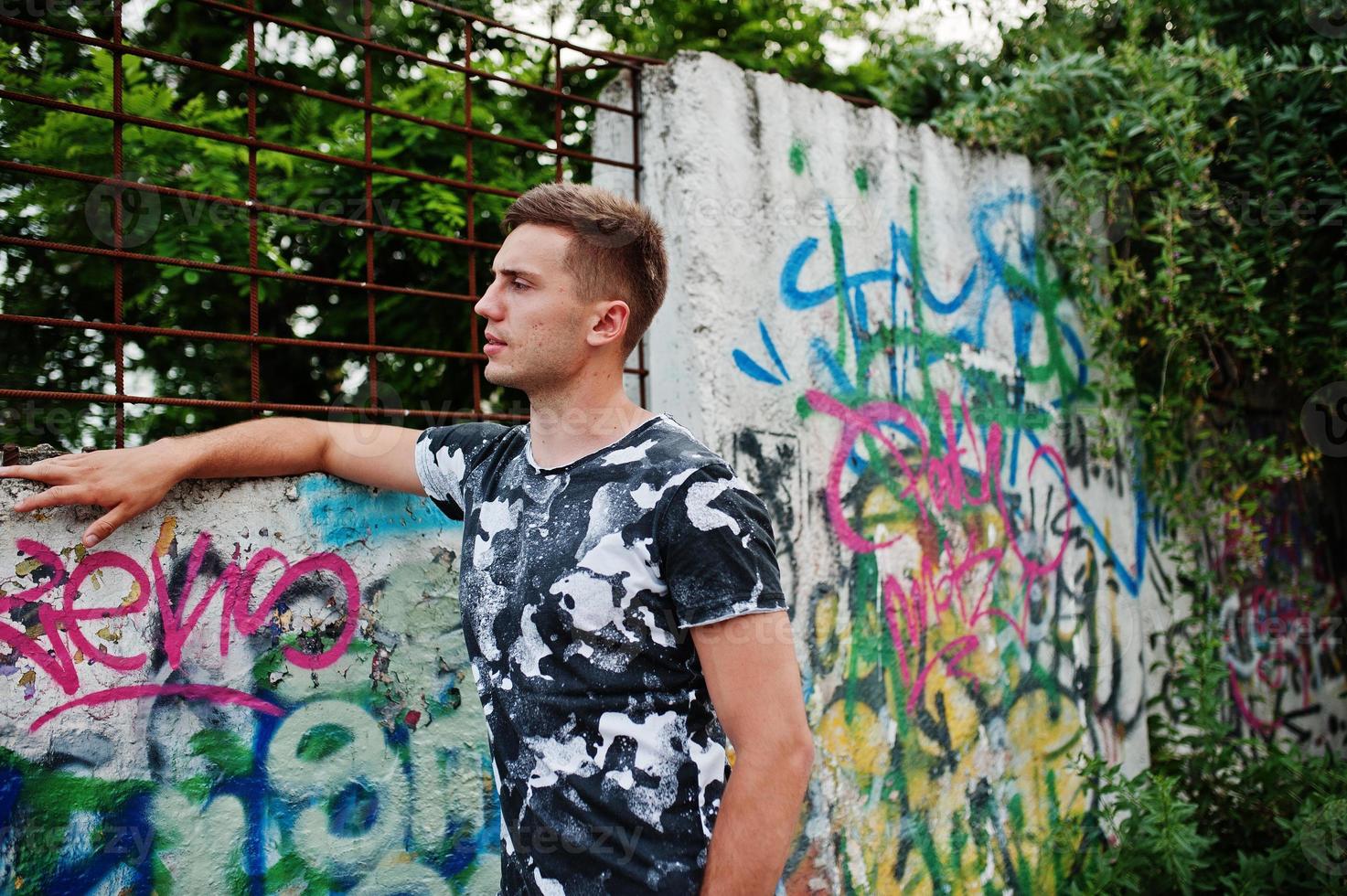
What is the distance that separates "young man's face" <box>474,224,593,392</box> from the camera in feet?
6.64

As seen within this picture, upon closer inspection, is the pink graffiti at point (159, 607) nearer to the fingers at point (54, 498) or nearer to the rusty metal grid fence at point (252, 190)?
the fingers at point (54, 498)

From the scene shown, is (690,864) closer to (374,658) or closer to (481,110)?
(374,658)

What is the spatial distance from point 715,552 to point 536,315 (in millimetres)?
601

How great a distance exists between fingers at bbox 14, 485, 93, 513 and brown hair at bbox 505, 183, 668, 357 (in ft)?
3.20

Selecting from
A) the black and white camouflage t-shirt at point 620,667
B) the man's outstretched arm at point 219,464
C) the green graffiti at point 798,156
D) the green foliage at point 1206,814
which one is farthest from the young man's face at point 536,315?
the green foliage at point 1206,814

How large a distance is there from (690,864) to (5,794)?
1.31m

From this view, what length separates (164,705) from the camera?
218 centimetres

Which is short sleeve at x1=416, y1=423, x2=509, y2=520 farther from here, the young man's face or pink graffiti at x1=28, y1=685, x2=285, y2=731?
pink graffiti at x1=28, y1=685, x2=285, y2=731

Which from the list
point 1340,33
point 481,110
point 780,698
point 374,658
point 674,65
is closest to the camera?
point 780,698

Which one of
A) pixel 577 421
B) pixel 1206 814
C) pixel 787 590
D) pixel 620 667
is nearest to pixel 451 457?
pixel 577 421

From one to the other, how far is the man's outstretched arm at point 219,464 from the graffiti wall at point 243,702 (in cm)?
8

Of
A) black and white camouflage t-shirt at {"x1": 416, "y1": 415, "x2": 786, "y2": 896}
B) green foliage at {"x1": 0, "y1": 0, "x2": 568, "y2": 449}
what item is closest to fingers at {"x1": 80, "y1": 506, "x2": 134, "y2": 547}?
black and white camouflage t-shirt at {"x1": 416, "y1": 415, "x2": 786, "y2": 896}

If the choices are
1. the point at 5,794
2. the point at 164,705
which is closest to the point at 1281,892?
the point at 164,705

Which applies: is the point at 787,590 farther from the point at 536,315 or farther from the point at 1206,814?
the point at 1206,814
